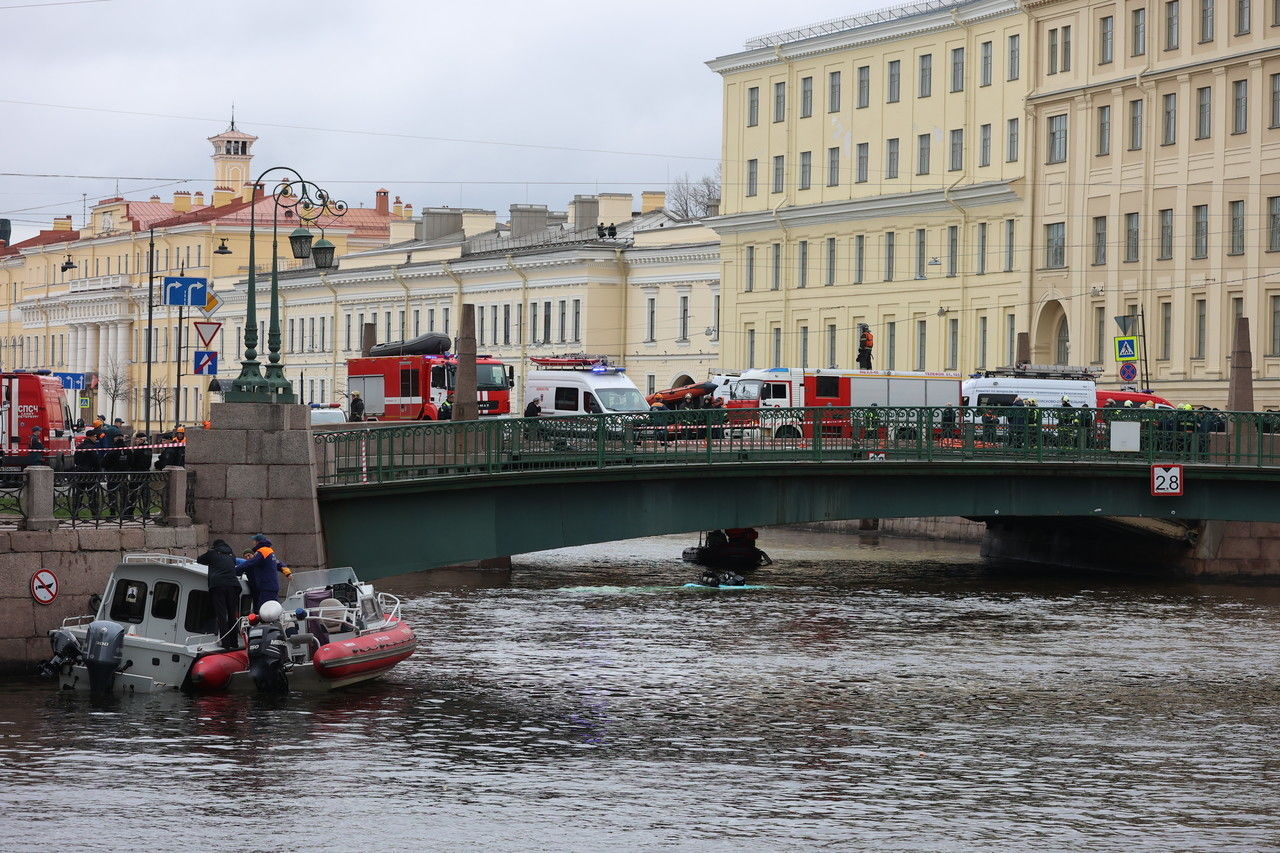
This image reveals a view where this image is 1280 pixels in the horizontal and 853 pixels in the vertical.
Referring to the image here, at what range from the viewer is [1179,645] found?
1330 inches

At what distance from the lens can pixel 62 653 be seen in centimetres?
2662

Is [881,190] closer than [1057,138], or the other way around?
[1057,138]

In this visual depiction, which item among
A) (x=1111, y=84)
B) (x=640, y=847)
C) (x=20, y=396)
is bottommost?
(x=640, y=847)

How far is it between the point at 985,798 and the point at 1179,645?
1288 cm

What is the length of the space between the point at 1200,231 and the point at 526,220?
37.9 metres

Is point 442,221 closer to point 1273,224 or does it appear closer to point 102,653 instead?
point 1273,224

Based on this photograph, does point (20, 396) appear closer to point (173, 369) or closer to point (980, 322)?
point (980, 322)

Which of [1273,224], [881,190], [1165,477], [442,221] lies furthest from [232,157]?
[1165,477]

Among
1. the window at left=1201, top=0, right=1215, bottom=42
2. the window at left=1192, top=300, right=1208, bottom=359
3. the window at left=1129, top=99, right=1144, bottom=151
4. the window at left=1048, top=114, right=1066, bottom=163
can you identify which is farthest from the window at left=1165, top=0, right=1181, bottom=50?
the window at left=1192, top=300, right=1208, bottom=359

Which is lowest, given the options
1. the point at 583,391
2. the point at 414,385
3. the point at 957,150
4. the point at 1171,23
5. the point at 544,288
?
the point at 583,391

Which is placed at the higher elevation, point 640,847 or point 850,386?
point 850,386

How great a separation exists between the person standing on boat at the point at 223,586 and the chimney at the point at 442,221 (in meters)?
74.8

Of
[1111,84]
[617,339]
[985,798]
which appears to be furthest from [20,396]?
[617,339]

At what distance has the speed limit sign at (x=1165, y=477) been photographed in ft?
125
